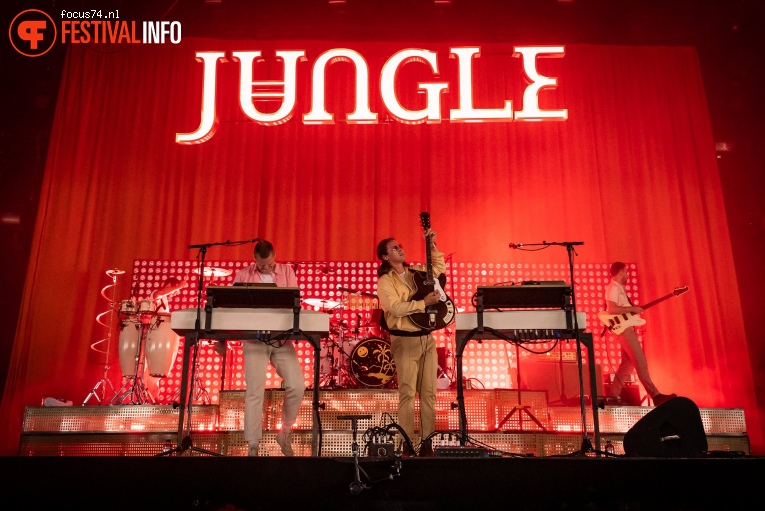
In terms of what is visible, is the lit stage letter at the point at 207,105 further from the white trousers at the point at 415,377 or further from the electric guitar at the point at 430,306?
the white trousers at the point at 415,377

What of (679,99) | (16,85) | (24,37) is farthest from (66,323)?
(679,99)

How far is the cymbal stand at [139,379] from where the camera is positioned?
Result: 286 inches

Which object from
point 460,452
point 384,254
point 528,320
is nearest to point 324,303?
point 384,254

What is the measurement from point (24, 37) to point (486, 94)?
23.0ft

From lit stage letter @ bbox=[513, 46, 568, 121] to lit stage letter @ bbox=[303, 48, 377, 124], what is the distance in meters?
2.21

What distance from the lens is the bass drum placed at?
7.44m

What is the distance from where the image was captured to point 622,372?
7445 millimetres

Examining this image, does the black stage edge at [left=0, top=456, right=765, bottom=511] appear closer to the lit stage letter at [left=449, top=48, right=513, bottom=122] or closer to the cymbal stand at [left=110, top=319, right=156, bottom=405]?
the cymbal stand at [left=110, top=319, right=156, bottom=405]

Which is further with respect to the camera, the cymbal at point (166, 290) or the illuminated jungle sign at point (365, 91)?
the illuminated jungle sign at point (365, 91)

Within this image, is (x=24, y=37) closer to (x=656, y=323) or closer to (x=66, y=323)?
(x=66, y=323)

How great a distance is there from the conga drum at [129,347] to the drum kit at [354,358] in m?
2.04

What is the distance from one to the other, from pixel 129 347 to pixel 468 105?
5625 millimetres

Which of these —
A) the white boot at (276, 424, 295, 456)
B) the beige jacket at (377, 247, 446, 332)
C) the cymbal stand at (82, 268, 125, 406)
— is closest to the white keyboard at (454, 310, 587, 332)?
the beige jacket at (377, 247, 446, 332)
